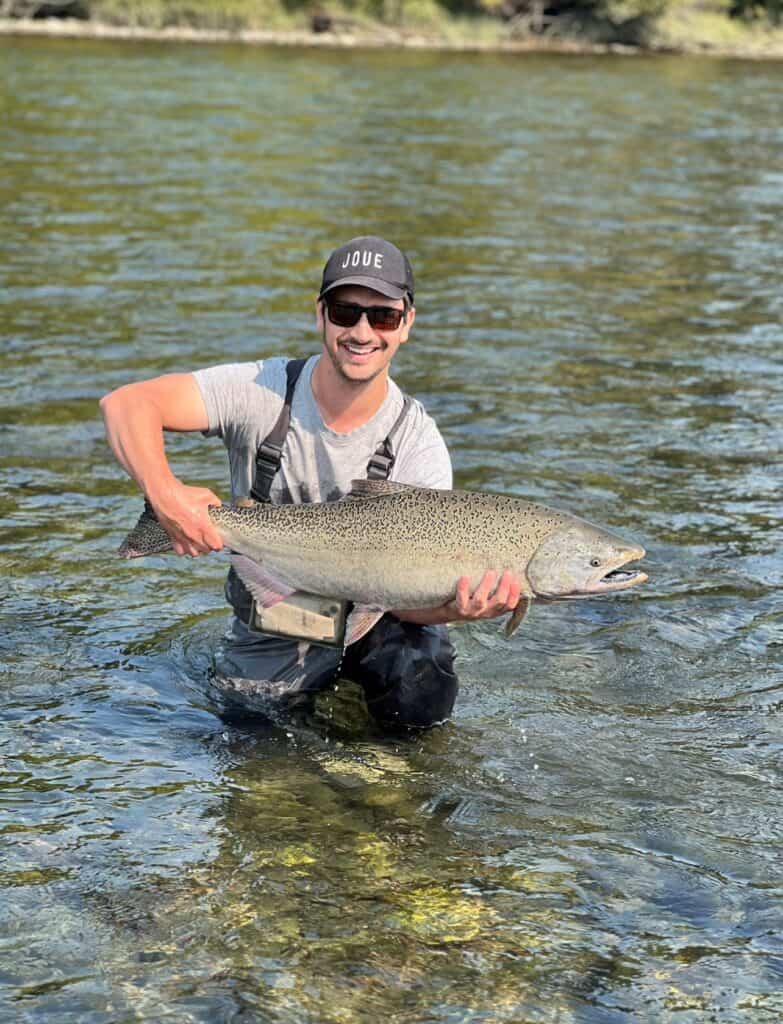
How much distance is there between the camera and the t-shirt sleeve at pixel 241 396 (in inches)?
227

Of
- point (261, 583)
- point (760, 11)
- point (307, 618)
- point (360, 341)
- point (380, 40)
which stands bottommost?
point (307, 618)

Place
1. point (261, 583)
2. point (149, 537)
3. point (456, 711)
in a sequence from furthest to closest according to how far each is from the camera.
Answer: point (456, 711) < point (261, 583) < point (149, 537)

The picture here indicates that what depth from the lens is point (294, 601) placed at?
18.8ft

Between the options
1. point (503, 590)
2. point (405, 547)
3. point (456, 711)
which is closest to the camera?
point (503, 590)

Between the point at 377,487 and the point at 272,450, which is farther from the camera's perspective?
the point at 272,450

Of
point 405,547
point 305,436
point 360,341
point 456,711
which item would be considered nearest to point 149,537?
point 305,436

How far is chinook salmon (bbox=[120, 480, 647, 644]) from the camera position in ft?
17.1

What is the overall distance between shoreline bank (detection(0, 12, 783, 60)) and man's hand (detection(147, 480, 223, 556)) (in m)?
47.4

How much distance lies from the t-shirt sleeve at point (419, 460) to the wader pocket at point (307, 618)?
559 mm

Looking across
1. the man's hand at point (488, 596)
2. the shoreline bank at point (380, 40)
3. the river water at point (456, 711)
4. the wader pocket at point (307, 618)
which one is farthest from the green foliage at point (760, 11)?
the man's hand at point (488, 596)

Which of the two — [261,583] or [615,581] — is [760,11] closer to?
[261,583]

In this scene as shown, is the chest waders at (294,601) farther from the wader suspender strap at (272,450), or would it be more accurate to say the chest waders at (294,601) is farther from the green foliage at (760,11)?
the green foliage at (760,11)

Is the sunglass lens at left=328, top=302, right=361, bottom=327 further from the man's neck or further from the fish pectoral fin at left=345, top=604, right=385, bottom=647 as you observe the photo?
the fish pectoral fin at left=345, top=604, right=385, bottom=647

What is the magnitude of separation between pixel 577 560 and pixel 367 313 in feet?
3.94
